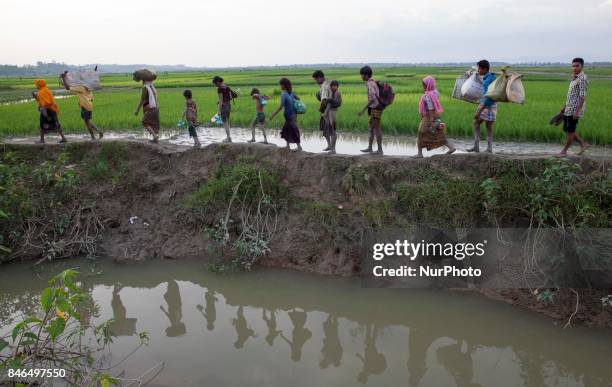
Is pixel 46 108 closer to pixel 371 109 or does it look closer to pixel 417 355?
pixel 371 109

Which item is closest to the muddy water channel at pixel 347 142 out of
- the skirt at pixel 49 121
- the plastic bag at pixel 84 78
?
the skirt at pixel 49 121

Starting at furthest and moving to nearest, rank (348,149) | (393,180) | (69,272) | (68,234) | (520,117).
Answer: (520,117) < (348,149) < (68,234) < (393,180) < (69,272)

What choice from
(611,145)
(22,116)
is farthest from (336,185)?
(22,116)

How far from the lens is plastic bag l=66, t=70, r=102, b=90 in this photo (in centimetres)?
662

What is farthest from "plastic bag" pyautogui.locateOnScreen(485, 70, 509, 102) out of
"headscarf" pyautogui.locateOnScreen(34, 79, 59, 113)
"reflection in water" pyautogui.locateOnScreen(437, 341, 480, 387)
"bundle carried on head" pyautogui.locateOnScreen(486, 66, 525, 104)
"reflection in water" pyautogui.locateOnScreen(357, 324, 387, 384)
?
"headscarf" pyautogui.locateOnScreen(34, 79, 59, 113)

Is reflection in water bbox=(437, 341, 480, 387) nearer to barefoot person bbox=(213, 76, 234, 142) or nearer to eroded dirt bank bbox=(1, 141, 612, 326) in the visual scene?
eroded dirt bank bbox=(1, 141, 612, 326)

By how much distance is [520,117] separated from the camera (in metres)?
8.88

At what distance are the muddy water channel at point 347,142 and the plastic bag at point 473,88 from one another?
1245mm

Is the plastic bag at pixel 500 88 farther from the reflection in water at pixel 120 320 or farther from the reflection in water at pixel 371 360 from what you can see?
the reflection in water at pixel 120 320

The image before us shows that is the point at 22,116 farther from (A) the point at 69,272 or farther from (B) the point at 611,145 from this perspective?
(B) the point at 611,145

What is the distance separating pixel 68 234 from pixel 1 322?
1643mm

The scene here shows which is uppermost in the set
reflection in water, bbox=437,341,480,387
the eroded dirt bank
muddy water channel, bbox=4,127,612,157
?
muddy water channel, bbox=4,127,612,157

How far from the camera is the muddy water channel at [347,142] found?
677cm

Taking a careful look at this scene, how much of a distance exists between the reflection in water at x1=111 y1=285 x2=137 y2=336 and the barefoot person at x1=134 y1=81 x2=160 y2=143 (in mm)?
2806
